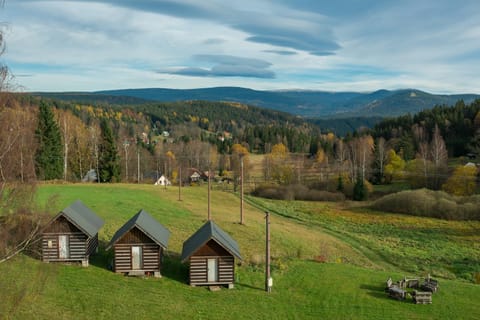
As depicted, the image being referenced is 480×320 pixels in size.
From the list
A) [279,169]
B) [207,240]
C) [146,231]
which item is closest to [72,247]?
[146,231]

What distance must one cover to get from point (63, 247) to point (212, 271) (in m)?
10.4

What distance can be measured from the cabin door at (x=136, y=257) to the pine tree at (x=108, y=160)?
51.7 m

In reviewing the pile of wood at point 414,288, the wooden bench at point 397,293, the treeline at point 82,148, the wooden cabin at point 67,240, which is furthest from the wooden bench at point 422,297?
the treeline at point 82,148

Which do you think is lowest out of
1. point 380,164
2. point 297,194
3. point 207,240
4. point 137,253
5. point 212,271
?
point 297,194

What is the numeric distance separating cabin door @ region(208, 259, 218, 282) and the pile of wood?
36.4 feet

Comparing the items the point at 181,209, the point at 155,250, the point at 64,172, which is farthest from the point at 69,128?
the point at 155,250

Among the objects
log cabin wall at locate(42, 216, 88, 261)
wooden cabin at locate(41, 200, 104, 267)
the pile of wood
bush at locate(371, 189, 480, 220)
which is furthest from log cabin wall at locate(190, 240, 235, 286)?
bush at locate(371, 189, 480, 220)

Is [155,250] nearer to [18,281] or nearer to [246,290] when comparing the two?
[246,290]

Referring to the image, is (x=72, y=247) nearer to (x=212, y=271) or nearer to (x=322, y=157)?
(x=212, y=271)

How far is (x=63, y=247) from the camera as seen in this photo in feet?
94.7

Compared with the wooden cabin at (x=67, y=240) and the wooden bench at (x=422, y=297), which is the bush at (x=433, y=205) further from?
the wooden cabin at (x=67, y=240)

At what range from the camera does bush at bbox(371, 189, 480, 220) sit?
6562cm

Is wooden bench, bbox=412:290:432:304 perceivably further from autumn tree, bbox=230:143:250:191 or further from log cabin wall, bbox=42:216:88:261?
autumn tree, bbox=230:143:250:191

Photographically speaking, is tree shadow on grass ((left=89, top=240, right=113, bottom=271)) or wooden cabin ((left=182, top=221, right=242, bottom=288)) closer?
wooden cabin ((left=182, top=221, right=242, bottom=288))
